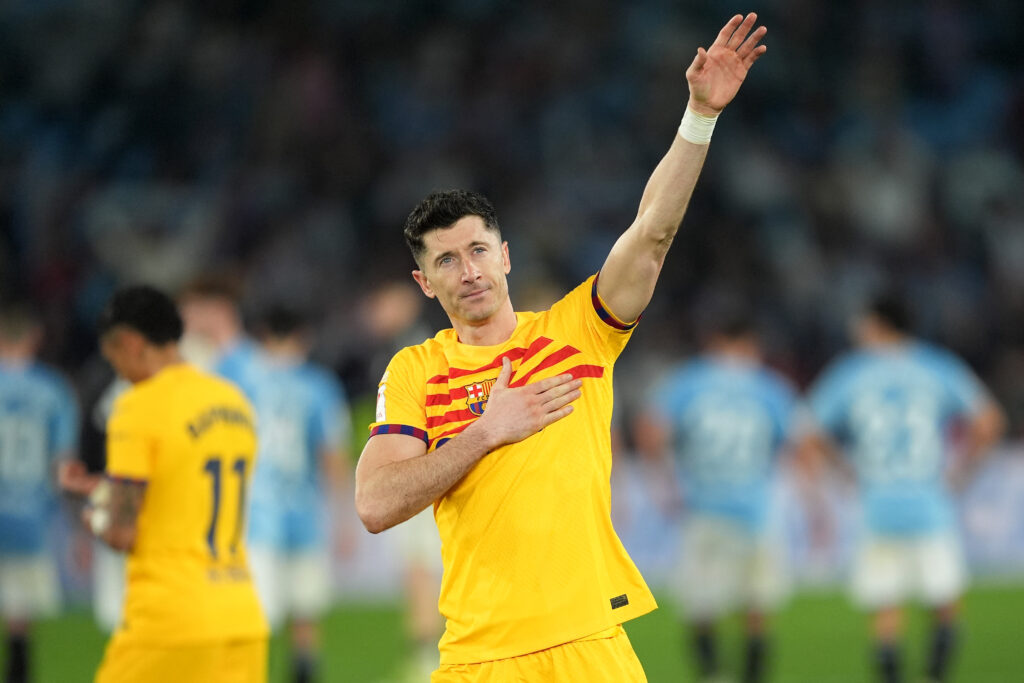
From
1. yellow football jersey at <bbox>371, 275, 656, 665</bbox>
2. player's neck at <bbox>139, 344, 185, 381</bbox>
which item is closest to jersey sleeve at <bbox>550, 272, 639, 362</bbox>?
yellow football jersey at <bbox>371, 275, 656, 665</bbox>

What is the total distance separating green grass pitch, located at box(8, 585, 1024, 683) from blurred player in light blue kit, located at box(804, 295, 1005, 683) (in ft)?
2.91

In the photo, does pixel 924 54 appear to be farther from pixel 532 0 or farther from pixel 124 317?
pixel 124 317

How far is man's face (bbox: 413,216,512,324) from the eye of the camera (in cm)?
403

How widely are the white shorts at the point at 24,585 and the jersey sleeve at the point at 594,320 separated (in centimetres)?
634

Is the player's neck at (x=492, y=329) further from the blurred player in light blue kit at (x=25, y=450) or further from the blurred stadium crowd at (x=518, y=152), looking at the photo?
the blurred stadium crowd at (x=518, y=152)

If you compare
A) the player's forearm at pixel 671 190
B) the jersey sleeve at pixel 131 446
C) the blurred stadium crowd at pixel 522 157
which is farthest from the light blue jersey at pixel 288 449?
the player's forearm at pixel 671 190

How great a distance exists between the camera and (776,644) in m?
11.7

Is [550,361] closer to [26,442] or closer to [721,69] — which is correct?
[721,69]

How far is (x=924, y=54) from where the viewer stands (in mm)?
20391

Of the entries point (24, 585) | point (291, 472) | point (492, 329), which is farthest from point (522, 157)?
point (492, 329)

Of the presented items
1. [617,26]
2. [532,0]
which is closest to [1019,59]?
[617,26]

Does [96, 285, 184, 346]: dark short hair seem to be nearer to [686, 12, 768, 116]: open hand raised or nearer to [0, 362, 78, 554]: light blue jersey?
[686, 12, 768, 116]: open hand raised

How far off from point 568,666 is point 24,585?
662 cm

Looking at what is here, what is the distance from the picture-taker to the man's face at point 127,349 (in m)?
5.17
